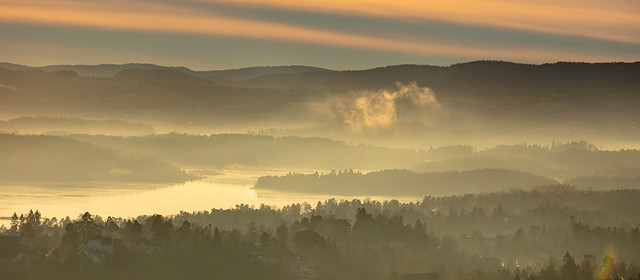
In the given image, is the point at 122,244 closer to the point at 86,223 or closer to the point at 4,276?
the point at 86,223

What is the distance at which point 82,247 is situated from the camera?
191 metres

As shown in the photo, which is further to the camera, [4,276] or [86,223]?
[86,223]

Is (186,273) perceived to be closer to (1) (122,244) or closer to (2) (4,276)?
(1) (122,244)

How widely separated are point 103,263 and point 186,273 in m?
14.3

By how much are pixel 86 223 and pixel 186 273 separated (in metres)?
17.9

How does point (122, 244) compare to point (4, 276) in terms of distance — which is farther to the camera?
point (122, 244)

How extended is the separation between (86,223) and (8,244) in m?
13.4

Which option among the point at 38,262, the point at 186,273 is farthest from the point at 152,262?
the point at 38,262

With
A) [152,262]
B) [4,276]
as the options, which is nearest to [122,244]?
[152,262]

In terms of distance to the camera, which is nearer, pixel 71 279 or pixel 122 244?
pixel 71 279

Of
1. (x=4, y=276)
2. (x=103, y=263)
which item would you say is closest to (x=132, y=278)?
(x=103, y=263)

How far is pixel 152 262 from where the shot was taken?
19650 cm

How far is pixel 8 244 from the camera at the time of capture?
19825cm

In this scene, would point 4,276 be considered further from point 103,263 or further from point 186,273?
point 186,273
